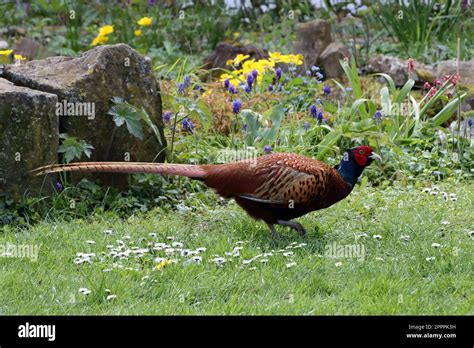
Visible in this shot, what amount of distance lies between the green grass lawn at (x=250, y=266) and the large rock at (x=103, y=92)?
612 mm

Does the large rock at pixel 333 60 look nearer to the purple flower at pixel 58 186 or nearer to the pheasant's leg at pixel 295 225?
the purple flower at pixel 58 186

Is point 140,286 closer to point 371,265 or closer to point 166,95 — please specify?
point 371,265

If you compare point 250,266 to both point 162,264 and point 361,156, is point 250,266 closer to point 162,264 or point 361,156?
point 162,264

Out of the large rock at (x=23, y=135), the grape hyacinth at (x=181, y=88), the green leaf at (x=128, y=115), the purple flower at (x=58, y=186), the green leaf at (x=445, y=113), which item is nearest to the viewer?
the large rock at (x=23, y=135)

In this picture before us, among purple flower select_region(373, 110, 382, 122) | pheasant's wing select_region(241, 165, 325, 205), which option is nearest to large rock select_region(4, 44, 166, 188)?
pheasant's wing select_region(241, 165, 325, 205)

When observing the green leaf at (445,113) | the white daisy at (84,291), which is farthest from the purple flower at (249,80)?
the white daisy at (84,291)

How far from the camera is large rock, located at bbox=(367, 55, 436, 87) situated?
9.37m

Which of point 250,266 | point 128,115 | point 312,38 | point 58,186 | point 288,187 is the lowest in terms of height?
point 250,266

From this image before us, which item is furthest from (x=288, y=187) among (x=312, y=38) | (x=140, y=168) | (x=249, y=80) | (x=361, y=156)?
(x=312, y=38)

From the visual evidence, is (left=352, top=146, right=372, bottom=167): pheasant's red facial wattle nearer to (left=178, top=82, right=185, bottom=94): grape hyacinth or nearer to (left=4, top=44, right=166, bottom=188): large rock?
(left=4, top=44, right=166, bottom=188): large rock

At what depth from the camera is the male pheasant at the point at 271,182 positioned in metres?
5.49

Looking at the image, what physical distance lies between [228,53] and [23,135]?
13.7 ft

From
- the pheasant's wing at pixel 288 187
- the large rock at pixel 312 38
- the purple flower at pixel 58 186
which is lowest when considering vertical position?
the purple flower at pixel 58 186

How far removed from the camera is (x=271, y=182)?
5516mm
